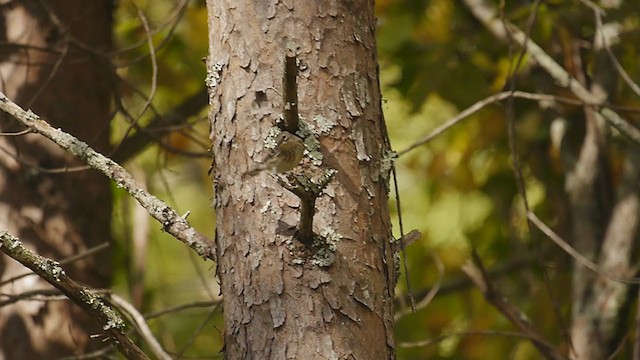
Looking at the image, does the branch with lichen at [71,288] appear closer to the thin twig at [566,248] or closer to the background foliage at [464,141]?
the thin twig at [566,248]

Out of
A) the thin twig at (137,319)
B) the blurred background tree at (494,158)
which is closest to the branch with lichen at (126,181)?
the thin twig at (137,319)

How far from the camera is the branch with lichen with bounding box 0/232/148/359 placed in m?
1.36

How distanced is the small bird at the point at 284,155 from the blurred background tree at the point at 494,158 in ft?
3.65

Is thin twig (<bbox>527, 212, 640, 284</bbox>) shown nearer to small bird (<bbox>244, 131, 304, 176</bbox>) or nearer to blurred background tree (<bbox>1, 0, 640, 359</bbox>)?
blurred background tree (<bbox>1, 0, 640, 359</bbox>)

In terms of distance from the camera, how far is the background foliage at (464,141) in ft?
9.72

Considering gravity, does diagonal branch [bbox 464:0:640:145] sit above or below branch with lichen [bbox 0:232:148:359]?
above

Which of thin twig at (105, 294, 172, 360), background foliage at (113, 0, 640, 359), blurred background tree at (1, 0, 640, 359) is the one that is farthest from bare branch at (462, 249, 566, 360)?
thin twig at (105, 294, 172, 360)

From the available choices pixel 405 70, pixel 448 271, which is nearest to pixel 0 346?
pixel 405 70

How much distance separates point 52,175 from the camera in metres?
2.42

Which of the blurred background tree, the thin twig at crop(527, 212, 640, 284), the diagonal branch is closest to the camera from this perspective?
the thin twig at crop(527, 212, 640, 284)

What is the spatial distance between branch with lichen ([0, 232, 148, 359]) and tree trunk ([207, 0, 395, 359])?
15 centimetres

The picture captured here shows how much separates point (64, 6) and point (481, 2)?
4.49ft

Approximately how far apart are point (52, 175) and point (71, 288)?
1096 mm

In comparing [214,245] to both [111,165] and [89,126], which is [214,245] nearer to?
[111,165]
